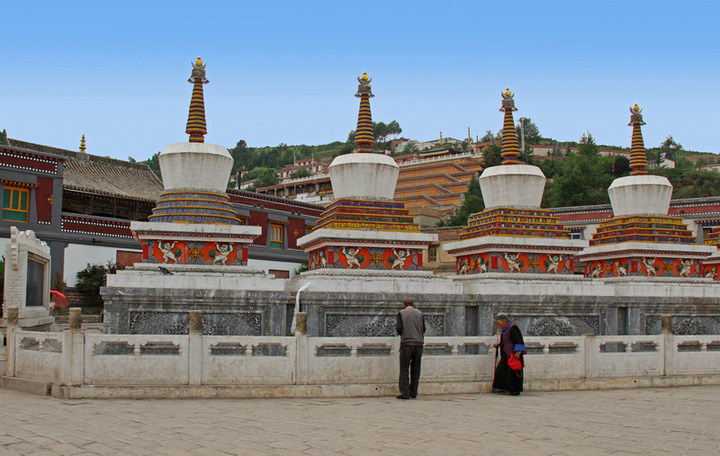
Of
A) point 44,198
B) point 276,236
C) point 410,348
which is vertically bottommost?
point 410,348

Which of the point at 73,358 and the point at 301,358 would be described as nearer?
the point at 73,358

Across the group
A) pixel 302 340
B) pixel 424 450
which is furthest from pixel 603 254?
pixel 424 450

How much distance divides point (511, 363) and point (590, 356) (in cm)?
179

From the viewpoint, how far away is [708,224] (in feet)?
112

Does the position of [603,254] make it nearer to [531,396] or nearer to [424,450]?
[531,396]

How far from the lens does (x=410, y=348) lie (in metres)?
9.12

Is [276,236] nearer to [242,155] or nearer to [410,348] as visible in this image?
[410,348]

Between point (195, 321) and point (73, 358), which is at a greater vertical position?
point (195, 321)

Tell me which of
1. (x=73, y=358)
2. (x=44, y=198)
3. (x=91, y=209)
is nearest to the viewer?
(x=73, y=358)

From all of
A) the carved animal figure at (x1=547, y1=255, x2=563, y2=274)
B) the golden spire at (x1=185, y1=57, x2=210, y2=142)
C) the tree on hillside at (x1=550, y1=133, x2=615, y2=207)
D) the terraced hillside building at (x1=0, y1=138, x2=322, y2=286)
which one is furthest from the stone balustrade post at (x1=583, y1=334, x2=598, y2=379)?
the tree on hillside at (x1=550, y1=133, x2=615, y2=207)

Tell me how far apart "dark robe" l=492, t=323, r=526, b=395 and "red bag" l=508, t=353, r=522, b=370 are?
0.19 feet

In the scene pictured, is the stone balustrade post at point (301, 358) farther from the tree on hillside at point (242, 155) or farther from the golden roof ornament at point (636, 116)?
the tree on hillside at point (242, 155)

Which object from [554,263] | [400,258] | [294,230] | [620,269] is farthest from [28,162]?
[620,269]

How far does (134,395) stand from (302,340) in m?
2.24
